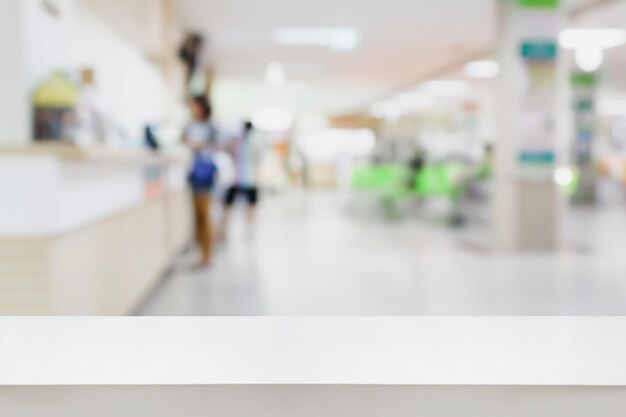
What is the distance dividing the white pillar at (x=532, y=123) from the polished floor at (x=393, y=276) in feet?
1.44

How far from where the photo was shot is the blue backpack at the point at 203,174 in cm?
736

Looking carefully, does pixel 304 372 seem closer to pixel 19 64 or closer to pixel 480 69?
pixel 19 64

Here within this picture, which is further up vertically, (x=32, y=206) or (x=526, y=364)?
(x=32, y=206)

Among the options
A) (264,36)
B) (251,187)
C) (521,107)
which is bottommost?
(251,187)

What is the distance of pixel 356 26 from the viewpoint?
1179 cm

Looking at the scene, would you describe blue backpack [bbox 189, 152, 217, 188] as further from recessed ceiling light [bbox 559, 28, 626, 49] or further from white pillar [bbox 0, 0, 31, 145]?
recessed ceiling light [bbox 559, 28, 626, 49]

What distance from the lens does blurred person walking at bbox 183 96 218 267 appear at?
7371 mm

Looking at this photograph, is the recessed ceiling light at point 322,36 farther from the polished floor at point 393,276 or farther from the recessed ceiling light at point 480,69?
the recessed ceiling light at point 480,69

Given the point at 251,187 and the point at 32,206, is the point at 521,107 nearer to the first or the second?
the point at 251,187

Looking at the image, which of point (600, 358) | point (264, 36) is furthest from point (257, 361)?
point (264, 36)

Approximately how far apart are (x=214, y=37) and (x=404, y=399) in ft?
39.3

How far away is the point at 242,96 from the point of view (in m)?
26.0

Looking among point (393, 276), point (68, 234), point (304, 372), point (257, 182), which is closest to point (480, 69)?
point (257, 182)

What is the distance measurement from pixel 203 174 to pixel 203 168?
0.06 m
